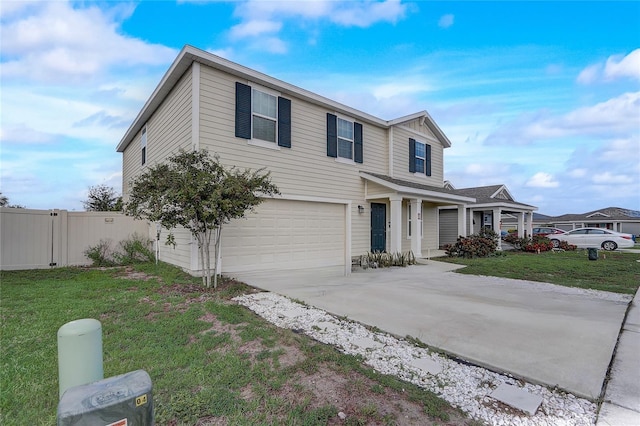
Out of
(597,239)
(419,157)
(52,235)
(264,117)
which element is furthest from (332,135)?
(597,239)

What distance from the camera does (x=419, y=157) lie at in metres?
15.0

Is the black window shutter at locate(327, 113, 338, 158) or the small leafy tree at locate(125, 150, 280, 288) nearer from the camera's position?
the small leafy tree at locate(125, 150, 280, 288)

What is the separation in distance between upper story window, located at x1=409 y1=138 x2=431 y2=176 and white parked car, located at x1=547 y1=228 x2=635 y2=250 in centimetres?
1153

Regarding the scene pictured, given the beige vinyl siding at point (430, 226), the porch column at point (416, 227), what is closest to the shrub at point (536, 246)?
the beige vinyl siding at point (430, 226)

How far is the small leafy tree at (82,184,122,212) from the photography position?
718 inches

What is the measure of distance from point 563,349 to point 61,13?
429 inches

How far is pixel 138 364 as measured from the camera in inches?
125

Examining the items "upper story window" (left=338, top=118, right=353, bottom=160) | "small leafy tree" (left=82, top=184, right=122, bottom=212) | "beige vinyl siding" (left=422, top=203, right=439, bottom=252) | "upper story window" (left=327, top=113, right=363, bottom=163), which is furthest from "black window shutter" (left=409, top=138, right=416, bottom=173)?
"small leafy tree" (left=82, top=184, right=122, bottom=212)

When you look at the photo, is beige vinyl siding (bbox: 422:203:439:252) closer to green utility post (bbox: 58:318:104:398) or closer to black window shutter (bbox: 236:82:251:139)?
black window shutter (bbox: 236:82:251:139)

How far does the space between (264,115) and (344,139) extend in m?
3.47

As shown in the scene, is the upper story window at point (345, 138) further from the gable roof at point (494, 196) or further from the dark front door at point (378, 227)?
the gable roof at point (494, 196)

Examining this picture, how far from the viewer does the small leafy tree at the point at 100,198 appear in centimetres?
1823

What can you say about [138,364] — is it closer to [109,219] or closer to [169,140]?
[169,140]

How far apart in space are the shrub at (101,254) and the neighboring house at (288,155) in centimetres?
138
